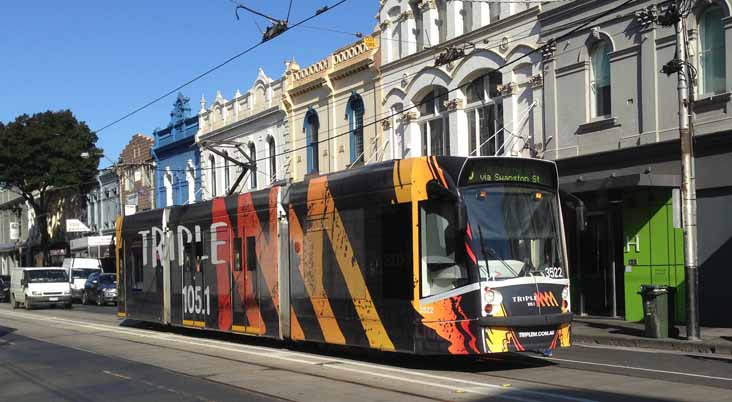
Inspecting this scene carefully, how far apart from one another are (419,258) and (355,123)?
66.5 ft

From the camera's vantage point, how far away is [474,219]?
12250mm

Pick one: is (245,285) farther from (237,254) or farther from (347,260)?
(347,260)

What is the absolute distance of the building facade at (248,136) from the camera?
1447 inches

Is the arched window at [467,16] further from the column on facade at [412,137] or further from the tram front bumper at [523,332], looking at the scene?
the tram front bumper at [523,332]

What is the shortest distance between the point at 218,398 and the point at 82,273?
3690 cm

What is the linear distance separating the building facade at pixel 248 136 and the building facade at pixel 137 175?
7280 millimetres

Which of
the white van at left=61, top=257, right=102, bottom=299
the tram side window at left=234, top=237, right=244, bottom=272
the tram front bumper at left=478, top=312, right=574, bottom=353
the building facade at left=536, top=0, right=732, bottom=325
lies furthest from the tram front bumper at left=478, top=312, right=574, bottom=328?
the white van at left=61, top=257, right=102, bottom=299

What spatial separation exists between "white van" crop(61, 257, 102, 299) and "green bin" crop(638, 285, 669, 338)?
3191 centimetres

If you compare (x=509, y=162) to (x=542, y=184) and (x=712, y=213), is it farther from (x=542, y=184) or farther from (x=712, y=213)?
(x=712, y=213)

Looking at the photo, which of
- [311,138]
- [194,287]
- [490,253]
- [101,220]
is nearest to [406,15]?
[311,138]

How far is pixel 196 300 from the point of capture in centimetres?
1950

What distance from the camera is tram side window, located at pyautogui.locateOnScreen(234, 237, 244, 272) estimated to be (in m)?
17.6

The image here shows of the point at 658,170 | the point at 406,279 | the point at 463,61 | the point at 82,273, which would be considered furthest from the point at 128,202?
the point at 406,279

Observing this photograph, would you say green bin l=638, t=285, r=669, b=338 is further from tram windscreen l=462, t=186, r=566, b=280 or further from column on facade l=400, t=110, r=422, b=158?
column on facade l=400, t=110, r=422, b=158
